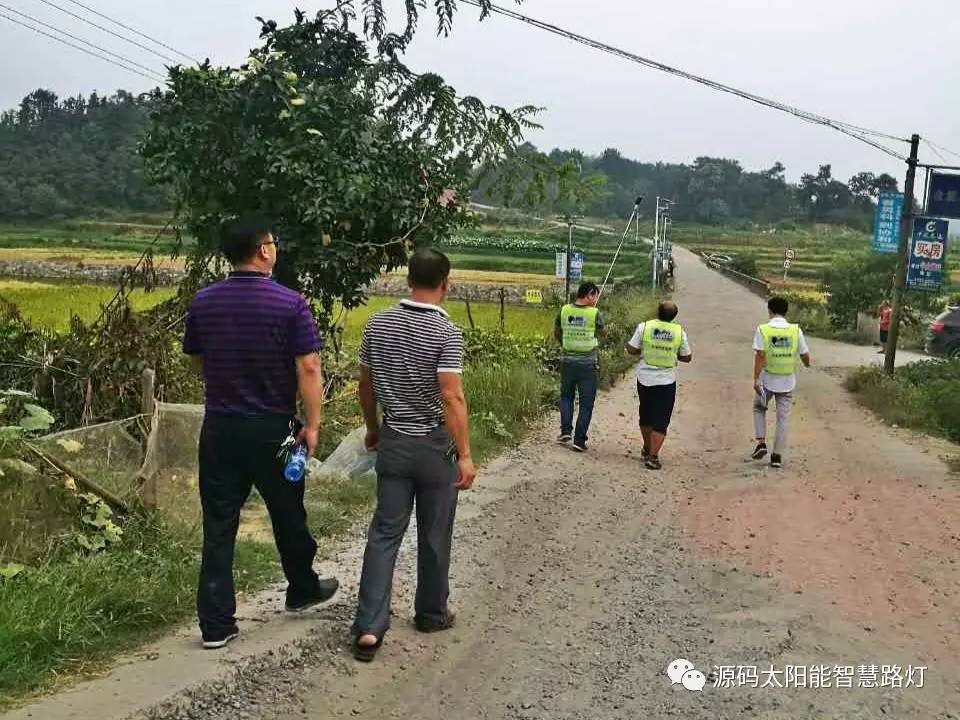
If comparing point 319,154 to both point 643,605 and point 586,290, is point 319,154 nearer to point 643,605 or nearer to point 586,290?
point 586,290

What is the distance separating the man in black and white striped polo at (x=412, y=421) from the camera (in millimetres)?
3988

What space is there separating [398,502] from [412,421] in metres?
0.37

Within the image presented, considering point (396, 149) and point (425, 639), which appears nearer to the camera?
point (425, 639)

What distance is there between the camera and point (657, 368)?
8.66 metres

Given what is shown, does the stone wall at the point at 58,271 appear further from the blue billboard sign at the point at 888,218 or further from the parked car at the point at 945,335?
the parked car at the point at 945,335

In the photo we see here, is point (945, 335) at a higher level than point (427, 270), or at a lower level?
lower

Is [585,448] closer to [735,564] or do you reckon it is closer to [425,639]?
[735,564]

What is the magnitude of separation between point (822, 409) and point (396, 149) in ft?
28.3

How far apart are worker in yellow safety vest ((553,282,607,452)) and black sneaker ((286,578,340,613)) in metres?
4.93

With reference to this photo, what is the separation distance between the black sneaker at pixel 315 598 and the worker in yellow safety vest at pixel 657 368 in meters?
4.87

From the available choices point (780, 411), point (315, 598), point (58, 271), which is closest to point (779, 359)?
point (780, 411)

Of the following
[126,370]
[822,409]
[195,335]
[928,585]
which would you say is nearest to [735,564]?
[928,585]

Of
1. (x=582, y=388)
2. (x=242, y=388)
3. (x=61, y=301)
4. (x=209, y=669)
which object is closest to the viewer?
(x=209, y=669)

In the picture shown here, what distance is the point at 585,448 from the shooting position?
370 inches
